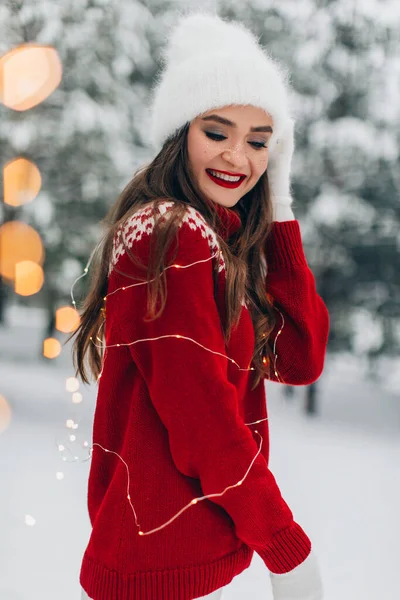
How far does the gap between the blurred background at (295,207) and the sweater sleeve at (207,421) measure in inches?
64.0

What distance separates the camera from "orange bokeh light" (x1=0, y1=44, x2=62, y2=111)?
12.4 ft

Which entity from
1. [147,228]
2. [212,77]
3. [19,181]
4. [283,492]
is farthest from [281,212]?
[19,181]

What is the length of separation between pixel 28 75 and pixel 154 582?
3.79m

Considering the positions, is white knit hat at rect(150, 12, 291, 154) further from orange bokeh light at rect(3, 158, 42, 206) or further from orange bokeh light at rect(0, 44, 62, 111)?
orange bokeh light at rect(3, 158, 42, 206)

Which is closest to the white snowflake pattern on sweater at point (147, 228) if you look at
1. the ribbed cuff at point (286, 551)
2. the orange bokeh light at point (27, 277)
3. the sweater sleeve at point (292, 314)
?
the sweater sleeve at point (292, 314)

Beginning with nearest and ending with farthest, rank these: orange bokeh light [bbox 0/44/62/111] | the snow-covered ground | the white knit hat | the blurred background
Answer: the white knit hat, the snow-covered ground, the blurred background, orange bokeh light [bbox 0/44/62/111]

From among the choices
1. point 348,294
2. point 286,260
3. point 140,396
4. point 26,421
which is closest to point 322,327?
point 286,260

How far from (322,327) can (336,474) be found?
298 centimetres

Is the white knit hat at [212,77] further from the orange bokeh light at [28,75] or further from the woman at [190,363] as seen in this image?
the orange bokeh light at [28,75]

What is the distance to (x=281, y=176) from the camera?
1.39m

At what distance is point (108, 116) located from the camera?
4.45 m

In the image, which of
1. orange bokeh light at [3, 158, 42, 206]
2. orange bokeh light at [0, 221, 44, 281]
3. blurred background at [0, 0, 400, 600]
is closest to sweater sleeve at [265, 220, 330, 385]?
blurred background at [0, 0, 400, 600]

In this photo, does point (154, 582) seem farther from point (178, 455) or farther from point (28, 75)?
point (28, 75)

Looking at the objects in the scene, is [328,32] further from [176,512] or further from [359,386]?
[176,512]
